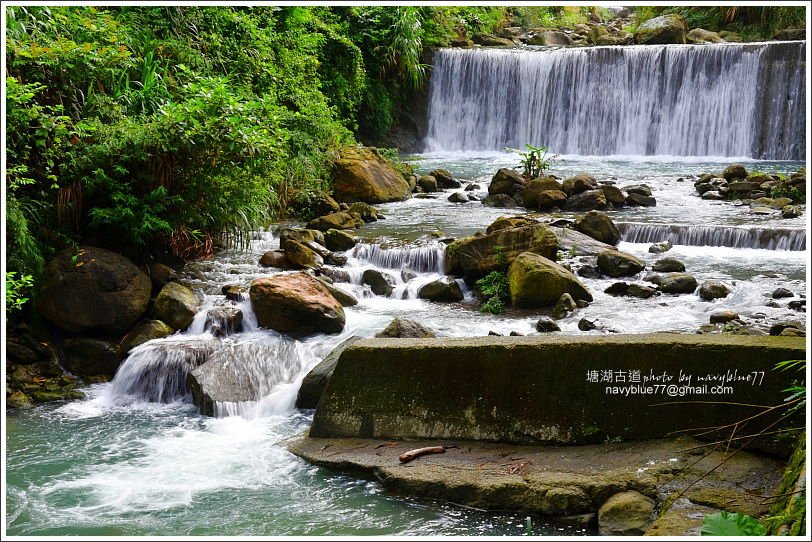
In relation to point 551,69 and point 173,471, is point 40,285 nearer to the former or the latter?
point 173,471

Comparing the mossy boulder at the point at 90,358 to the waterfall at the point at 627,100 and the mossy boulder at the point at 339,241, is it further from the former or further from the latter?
the waterfall at the point at 627,100

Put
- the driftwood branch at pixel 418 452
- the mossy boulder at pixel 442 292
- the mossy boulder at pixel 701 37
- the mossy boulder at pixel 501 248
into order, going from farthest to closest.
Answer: the mossy boulder at pixel 701 37
the mossy boulder at pixel 501 248
the mossy boulder at pixel 442 292
the driftwood branch at pixel 418 452

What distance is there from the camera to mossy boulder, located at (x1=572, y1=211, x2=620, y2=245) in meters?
10.2

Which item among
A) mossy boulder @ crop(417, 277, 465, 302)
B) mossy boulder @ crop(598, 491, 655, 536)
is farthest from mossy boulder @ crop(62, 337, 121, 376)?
mossy boulder @ crop(598, 491, 655, 536)

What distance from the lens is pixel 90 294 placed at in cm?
699

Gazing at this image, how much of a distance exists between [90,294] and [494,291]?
152 inches

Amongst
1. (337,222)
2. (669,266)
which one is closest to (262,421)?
(669,266)

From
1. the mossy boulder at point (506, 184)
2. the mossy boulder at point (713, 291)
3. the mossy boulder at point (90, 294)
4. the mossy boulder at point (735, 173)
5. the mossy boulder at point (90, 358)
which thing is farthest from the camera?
the mossy boulder at point (735, 173)

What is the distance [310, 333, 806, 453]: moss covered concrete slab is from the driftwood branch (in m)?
0.15

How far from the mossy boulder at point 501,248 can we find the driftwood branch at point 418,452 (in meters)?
4.07

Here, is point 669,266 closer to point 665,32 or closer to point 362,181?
point 362,181

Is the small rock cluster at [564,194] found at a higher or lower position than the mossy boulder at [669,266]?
higher

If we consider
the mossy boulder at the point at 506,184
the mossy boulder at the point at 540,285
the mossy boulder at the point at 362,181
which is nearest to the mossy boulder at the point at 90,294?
the mossy boulder at the point at 540,285

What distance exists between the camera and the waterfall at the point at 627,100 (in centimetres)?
1661
